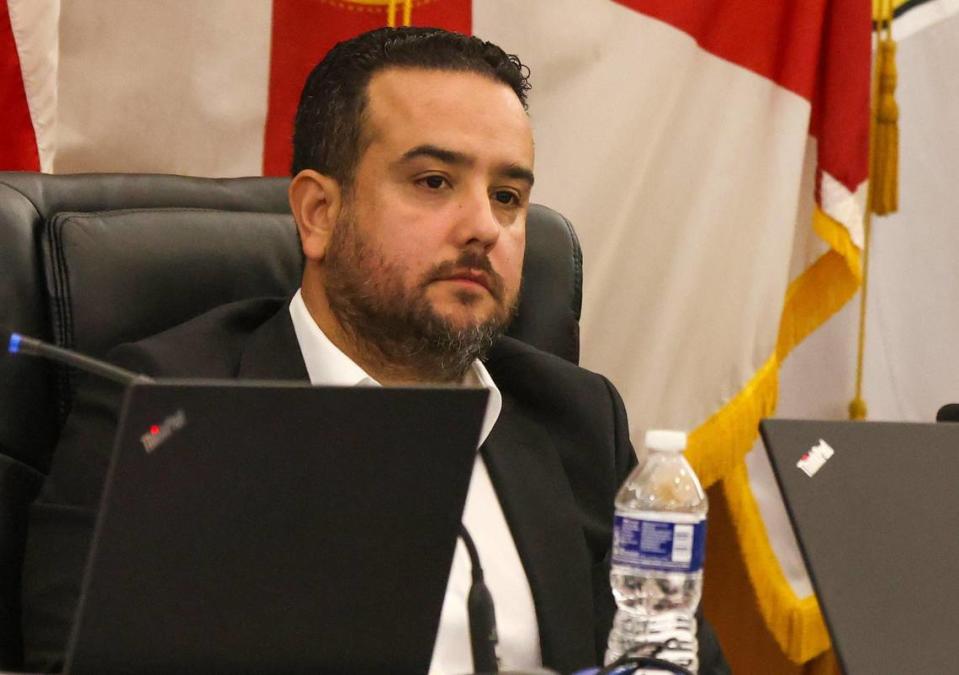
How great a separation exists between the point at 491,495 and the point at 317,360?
0.26m

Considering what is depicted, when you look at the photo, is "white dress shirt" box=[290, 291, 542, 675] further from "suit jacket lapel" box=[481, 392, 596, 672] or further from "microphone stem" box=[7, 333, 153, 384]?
"microphone stem" box=[7, 333, 153, 384]

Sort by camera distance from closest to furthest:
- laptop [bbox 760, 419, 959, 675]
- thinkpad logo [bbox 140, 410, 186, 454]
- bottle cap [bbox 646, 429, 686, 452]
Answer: thinkpad logo [bbox 140, 410, 186, 454]
laptop [bbox 760, 419, 959, 675]
bottle cap [bbox 646, 429, 686, 452]

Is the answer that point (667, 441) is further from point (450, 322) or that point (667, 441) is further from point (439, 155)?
point (439, 155)

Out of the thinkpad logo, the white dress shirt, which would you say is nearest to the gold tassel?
the white dress shirt

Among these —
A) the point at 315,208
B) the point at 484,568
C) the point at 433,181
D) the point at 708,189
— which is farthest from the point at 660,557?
the point at 708,189

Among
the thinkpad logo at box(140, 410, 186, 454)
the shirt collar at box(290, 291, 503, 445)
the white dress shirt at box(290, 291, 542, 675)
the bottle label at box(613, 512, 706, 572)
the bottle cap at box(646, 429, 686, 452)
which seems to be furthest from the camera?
the shirt collar at box(290, 291, 503, 445)

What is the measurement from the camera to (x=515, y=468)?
4.97ft

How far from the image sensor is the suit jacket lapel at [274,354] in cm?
145

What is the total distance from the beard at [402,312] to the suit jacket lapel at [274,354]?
11cm

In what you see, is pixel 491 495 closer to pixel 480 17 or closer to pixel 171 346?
pixel 171 346

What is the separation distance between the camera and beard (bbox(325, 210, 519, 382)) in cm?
154

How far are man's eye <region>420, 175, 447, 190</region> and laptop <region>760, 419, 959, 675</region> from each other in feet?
2.14

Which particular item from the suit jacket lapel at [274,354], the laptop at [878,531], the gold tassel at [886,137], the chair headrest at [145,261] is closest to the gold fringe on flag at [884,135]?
the gold tassel at [886,137]

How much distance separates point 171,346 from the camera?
1.39 meters
